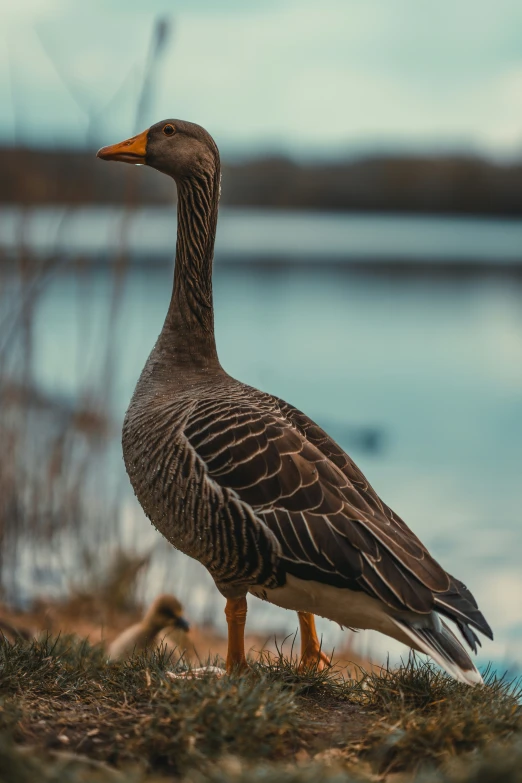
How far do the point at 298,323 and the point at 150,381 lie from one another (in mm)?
26435

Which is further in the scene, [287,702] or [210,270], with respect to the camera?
[210,270]

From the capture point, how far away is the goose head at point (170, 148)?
5.76 meters

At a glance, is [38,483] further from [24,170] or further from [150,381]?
[150,381]

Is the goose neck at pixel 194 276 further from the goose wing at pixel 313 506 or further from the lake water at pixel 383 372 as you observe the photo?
the lake water at pixel 383 372

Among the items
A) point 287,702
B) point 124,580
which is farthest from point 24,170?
point 287,702

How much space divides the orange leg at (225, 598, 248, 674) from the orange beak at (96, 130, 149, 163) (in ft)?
8.38

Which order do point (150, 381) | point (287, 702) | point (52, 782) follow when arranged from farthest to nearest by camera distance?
1. point (150, 381)
2. point (287, 702)
3. point (52, 782)

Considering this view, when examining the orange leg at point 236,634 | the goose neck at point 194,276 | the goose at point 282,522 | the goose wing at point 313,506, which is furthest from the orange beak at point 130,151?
the orange leg at point 236,634

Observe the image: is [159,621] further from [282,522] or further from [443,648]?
[443,648]

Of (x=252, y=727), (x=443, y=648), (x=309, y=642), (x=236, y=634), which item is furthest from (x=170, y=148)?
(x=252, y=727)

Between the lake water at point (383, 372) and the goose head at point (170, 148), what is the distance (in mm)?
3017

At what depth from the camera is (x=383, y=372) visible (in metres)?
24.8

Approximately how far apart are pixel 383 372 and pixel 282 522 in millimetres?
20485

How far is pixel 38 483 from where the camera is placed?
10344mm
